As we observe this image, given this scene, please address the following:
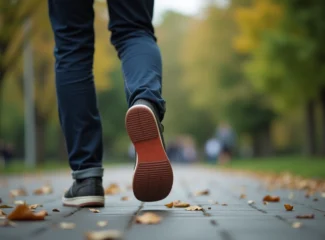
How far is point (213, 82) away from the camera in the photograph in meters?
34.5

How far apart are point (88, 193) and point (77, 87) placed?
605 millimetres

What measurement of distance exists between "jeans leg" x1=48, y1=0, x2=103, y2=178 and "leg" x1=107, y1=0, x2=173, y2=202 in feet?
0.58

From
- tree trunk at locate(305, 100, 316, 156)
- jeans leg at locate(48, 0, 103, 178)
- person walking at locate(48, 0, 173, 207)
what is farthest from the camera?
tree trunk at locate(305, 100, 316, 156)

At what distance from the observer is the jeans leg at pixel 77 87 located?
3.62 m

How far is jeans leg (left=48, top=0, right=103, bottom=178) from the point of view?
3.62m

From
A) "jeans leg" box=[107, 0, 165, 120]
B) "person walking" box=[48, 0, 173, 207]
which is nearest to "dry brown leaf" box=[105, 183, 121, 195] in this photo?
"person walking" box=[48, 0, 173, 207]

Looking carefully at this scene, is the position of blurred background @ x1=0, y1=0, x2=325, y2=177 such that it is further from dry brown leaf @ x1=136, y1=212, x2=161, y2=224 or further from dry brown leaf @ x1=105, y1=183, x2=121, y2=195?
dry brown leaf @ x1=136, y1=212, x2=161, y2=224

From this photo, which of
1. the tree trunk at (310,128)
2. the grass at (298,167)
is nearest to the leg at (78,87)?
the grass at (298,167)

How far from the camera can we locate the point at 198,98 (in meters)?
36.6

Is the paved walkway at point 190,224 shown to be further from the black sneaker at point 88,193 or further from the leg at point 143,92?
the leg at point 143,92

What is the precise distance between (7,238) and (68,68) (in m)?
1.52

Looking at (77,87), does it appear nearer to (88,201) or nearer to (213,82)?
(88,201)

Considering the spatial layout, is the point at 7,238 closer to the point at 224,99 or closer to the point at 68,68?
the point at 68,68

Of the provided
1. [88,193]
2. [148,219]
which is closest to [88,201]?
[88,193]
